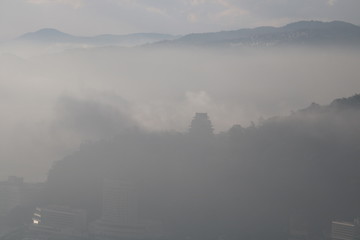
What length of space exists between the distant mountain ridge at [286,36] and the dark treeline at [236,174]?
1323 cm

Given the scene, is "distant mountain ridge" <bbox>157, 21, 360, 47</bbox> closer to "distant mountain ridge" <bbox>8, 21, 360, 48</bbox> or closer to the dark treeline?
"distant mountain ridge" <bbox>8, 21, 360, 48</bbox>

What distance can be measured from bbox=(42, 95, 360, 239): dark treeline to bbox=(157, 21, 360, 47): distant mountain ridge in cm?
1323

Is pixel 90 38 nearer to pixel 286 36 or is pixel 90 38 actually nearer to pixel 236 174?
pixel 286 36

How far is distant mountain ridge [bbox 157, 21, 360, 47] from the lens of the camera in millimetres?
41597

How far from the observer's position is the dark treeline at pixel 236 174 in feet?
76.1

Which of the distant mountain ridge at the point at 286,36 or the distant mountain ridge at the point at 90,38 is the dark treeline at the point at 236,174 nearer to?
the distant mountain ridge at the point at 286,36

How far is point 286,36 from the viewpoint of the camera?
44.7 metres

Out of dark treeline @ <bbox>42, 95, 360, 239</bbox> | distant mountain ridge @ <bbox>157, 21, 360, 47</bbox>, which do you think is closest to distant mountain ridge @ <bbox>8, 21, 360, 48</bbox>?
distant mountain ridge @ <bbox>157, 21, 360, 47</bbox>

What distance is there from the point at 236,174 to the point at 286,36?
20930 mm

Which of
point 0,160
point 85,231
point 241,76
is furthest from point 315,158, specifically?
point 241,76

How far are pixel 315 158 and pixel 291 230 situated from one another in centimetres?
377

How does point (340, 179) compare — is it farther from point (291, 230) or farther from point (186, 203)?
point (186, 203)

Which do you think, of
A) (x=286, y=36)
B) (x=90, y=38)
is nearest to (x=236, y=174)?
(x=286, y=36)

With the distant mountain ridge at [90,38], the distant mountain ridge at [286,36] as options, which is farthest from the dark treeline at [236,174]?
the distant mountain ridge at [90,38]
